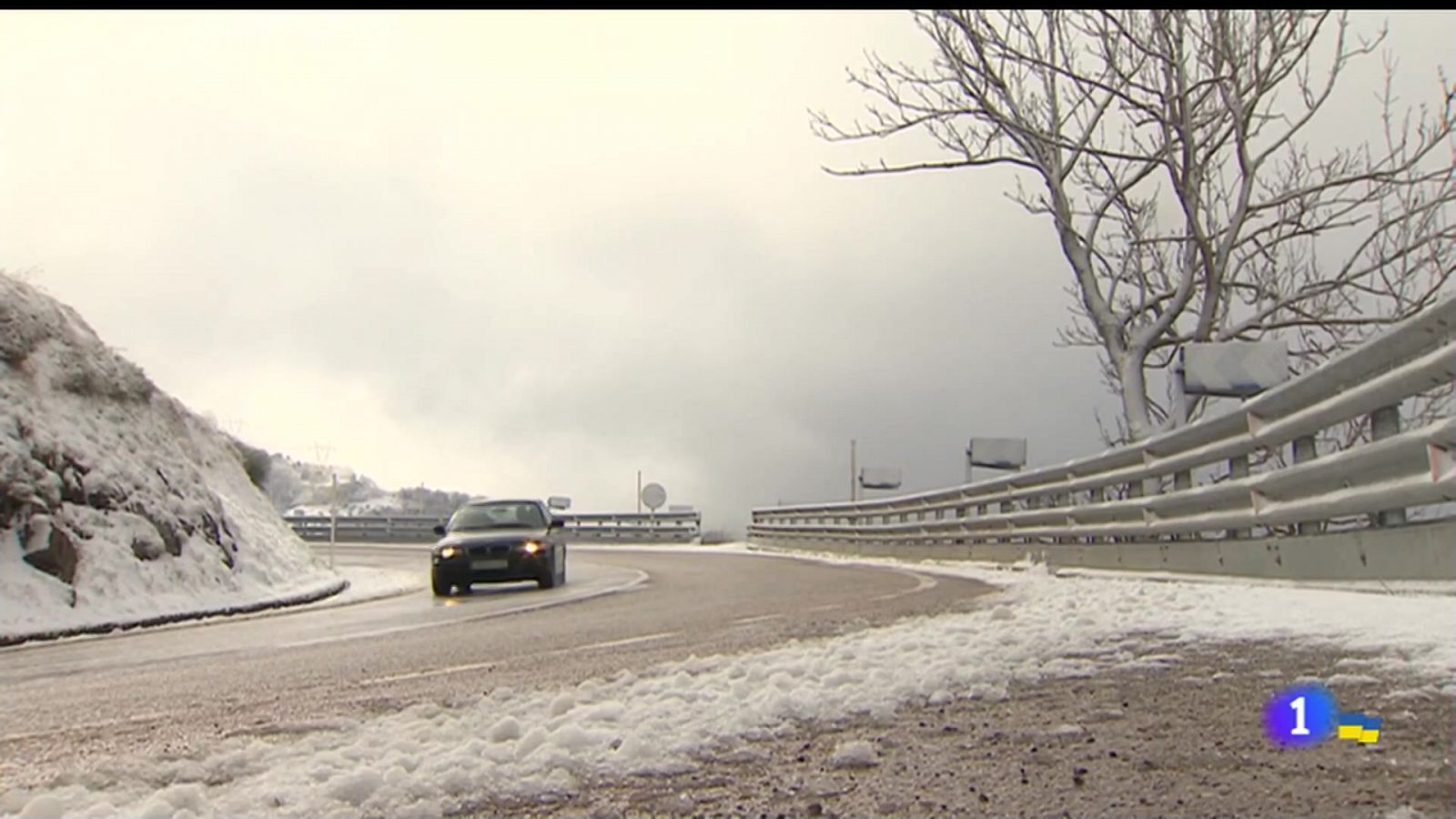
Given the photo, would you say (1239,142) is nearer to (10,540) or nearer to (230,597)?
(230,597)

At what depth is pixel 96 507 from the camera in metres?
14.2

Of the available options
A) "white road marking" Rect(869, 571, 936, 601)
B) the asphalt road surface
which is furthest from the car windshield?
"white road marking" Rect(869, 571, 936, 601)

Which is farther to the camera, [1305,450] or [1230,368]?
[1230,368]

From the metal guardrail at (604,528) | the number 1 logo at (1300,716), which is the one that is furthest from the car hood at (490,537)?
the metal guardrail at (604,528)

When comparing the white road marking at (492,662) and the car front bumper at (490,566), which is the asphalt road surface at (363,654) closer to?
the white road marking at (492,662)

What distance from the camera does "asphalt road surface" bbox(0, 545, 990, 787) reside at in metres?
4.79

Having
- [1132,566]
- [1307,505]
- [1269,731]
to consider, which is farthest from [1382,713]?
[1132,566]

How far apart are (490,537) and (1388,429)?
1166 centimetres

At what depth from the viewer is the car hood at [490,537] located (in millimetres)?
16078

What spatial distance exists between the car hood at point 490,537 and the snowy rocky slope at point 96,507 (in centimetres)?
214

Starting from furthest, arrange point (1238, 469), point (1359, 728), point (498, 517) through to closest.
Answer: point (498, 517) < point (1238, 469) < point (1359, 728)

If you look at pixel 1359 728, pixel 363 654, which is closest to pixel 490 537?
pixel 363 654

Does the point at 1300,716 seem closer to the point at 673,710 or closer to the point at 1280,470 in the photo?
the point at 673,710

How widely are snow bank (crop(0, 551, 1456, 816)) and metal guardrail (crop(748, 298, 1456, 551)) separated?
1.06m
